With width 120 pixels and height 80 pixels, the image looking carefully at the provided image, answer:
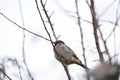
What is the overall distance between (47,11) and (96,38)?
2.87 feet

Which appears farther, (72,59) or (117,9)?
(72,59)

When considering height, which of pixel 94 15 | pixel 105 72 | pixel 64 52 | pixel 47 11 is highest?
pixel 64 52

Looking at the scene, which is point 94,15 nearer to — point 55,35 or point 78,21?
point 78,21

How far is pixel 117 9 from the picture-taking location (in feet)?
6.10

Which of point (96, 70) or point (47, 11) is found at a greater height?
point (47, 11)

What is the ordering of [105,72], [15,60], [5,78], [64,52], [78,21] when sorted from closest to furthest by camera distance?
[105,72] < [78,21] < [5,78] < [15,60] < [64,52]

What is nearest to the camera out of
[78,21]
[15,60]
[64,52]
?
[78,21]

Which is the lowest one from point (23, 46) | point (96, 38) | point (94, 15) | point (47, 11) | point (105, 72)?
A: point (105, 72)

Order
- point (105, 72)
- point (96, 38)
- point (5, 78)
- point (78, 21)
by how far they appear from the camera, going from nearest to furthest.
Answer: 1. point (105, 72)
2. point (96, 38)
3. point (78, 21)
4. point (5, 78)

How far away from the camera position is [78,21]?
1.99m

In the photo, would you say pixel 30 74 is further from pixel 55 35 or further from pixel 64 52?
pixel 64 52

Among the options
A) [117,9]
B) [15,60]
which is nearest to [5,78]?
[15,60]

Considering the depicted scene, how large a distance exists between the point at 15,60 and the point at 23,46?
20 centimetres

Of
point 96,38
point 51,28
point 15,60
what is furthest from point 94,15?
point 15,60
